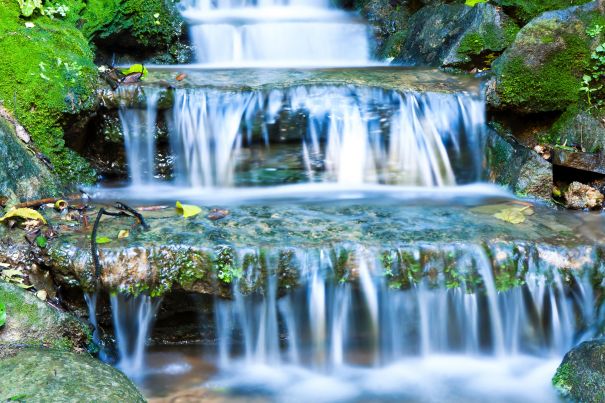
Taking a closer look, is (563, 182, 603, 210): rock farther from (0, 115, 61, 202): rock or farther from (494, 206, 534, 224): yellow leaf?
(0, 115, 61, 202): rock

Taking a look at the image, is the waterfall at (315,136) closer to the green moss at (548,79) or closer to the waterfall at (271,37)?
the green moss at (548,79)

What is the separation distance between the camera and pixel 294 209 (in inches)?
201

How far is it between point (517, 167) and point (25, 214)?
423 cm

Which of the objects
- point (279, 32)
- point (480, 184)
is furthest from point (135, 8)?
point (480, 184)

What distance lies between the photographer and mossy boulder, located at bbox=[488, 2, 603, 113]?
659cm

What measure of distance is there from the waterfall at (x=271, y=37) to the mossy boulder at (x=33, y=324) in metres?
5.59

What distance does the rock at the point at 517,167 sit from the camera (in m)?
5.88

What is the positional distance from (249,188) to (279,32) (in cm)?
402

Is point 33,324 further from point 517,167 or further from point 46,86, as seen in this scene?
point 517,167

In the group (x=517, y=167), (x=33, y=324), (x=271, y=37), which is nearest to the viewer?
(x=33, y=324)

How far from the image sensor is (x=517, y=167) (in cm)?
607

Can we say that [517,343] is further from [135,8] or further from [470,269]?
[135,8]

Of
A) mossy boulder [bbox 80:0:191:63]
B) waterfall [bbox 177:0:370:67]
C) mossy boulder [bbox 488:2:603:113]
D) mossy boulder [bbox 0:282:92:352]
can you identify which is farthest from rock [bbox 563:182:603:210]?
mossy boulder [bbox 80:0:191:63]

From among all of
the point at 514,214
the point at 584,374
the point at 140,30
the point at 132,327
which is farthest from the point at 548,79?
the point at 140,30
